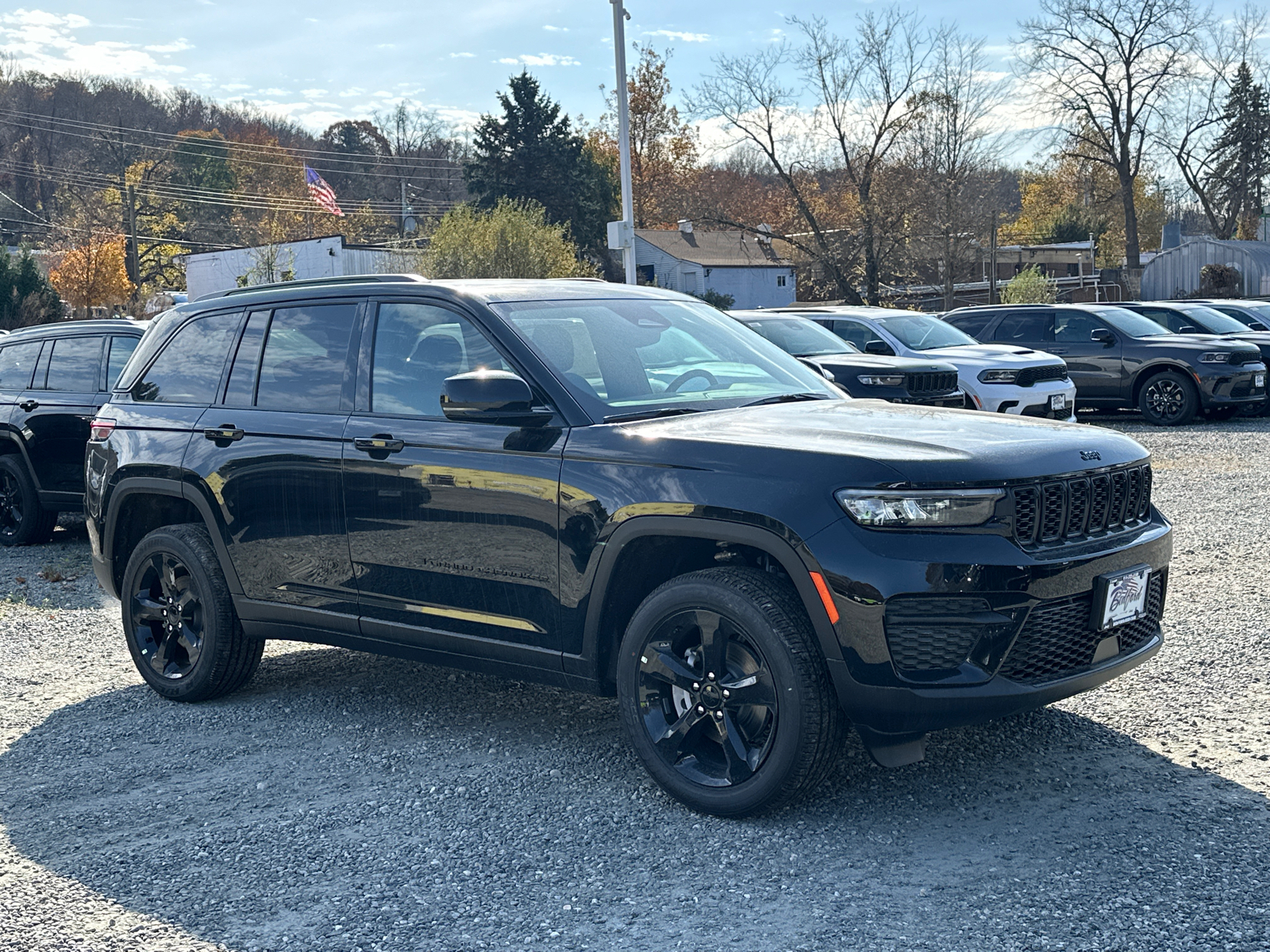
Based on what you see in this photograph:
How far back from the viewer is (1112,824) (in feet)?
12.8

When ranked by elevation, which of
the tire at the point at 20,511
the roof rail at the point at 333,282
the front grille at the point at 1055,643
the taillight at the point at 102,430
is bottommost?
the tire at the point at 20,511

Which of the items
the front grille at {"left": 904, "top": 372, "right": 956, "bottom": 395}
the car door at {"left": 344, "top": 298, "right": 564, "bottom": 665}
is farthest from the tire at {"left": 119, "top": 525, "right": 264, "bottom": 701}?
the front grille at {"left": 904, "top": 372, "right": 956, "bottom": 395}

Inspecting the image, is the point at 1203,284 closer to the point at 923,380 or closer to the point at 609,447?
the point at 923,380

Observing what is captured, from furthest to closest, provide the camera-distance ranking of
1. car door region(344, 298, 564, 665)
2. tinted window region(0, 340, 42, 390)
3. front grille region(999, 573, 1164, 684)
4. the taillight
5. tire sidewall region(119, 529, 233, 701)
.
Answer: tinted window region(0, 340, 42, 390)
the taillight
tire sidewall region(119, 529, 233, 701)
car door region(344, 298, 564, 665)
front grille region(999, 573, 1164, 684)

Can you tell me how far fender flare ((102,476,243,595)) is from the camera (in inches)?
219

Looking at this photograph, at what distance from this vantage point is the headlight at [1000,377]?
566 inches

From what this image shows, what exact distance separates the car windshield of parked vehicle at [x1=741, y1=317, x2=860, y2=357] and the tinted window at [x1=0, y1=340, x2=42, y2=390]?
7.12 metres

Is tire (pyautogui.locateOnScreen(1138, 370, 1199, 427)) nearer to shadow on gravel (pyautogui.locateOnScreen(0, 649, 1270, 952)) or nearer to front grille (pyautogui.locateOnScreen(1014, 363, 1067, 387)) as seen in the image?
front grille (pyautogui.locateOnScreen(1014, 363, 1067, 387))

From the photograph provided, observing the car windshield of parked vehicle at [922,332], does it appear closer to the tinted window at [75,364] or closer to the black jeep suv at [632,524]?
the tinted window at [75,364]

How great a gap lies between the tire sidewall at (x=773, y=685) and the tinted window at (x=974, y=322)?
1474 centimetres

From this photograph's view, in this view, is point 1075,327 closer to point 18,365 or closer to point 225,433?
point 18,365

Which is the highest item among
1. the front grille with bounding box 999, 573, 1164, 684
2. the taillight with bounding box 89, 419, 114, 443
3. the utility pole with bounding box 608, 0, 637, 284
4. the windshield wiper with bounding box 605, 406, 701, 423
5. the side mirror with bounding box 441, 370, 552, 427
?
the utility pole with bounding box 608, 0, 637, 284

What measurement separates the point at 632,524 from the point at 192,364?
284 centimetres

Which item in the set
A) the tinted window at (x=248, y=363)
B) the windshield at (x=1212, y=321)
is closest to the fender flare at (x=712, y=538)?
the tinted window at (x=248, y=363)
